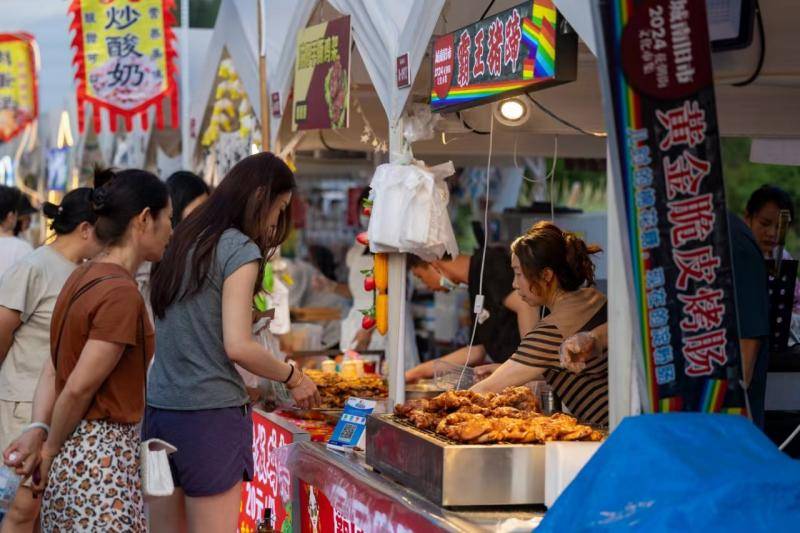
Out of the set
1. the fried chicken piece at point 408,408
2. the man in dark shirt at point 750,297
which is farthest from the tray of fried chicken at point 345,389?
the man in dark shirt at point 750,297

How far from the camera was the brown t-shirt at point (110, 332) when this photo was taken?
349 centimetres

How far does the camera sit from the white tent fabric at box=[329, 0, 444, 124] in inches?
195

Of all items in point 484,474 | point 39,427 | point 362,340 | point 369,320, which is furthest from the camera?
point 362,340

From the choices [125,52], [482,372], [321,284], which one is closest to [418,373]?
[482,372]

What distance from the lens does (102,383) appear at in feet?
11.6

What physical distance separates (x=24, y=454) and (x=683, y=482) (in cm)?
201

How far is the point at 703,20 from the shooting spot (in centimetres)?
264

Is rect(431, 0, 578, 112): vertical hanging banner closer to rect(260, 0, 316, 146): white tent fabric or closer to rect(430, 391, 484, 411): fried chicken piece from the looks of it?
rect(430, 391, 484, 411): fried chicken piece

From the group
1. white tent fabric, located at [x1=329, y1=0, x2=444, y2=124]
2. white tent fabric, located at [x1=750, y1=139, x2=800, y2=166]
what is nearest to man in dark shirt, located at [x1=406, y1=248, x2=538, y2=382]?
white tent fabric, located at [x1=329, y1=0, x2=444, y2=124]

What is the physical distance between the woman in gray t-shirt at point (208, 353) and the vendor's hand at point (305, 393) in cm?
22

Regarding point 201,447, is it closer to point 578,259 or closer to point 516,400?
point 516,400

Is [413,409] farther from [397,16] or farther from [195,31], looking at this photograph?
[195,31]

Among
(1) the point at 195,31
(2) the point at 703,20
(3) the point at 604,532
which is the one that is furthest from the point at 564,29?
(1) the point at 195,31

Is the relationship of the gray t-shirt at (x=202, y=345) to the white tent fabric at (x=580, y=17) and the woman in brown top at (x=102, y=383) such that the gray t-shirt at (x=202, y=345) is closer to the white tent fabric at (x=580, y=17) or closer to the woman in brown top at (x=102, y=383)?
the woman in brown top at (x=102, y=383)
